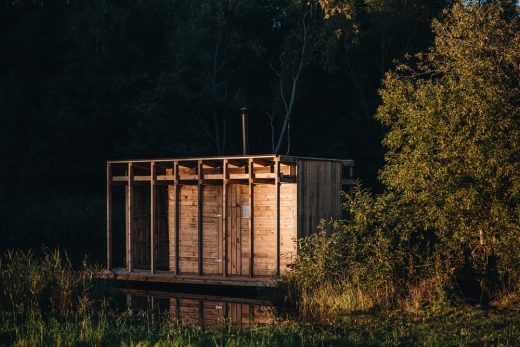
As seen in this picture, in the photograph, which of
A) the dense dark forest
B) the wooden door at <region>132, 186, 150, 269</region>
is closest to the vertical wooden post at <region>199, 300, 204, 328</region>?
the wooden door at <region>132, 186, 150, 269</region>

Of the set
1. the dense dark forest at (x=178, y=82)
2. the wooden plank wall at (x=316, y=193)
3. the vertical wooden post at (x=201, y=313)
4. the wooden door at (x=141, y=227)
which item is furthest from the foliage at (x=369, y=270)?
the dense dark forest at (x=178, y=82)

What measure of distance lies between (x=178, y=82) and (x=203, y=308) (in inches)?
929

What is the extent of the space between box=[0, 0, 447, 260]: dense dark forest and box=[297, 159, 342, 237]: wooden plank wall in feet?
48.9

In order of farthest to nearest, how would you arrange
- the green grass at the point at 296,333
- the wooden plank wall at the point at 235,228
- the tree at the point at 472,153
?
the wooden plank wall at the point at 235,228 → the tree at the point at 472,153 → the green grass at the point at 296,333

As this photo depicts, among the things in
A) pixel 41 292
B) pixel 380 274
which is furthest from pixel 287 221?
pixel 41 292

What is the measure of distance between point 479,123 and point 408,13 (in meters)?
25.5

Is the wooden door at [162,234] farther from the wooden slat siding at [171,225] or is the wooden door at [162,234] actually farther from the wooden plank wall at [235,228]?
the wooden plank wall at [235,228]

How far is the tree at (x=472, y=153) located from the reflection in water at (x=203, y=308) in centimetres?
394

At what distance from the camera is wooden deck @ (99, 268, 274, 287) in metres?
19.6

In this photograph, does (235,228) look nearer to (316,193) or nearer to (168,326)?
(316,193)

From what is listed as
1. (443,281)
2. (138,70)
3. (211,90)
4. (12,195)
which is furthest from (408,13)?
(443,281)

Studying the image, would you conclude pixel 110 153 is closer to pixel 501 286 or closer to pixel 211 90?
pixel 211 90

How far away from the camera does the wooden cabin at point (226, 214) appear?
19.9m

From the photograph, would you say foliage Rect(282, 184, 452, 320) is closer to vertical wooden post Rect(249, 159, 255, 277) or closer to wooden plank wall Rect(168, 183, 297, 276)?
vertical wooden post Rect(249, 159, 255, 277)
